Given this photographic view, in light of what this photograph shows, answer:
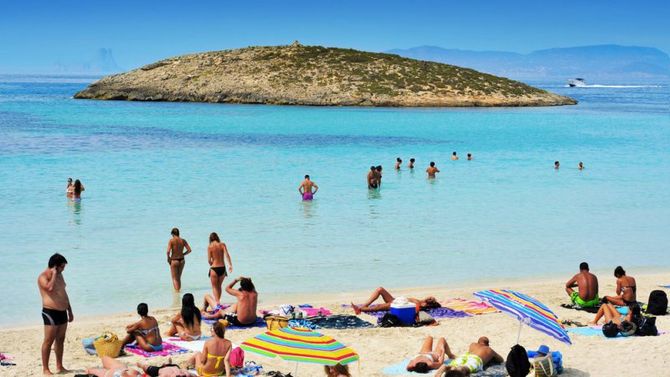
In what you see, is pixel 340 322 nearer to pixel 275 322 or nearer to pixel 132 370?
pixel 275 322

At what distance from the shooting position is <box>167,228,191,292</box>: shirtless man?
1470 cm

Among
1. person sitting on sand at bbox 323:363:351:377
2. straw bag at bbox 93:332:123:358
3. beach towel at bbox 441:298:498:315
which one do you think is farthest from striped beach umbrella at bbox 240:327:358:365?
beach towel at bbox 441:298:498:315

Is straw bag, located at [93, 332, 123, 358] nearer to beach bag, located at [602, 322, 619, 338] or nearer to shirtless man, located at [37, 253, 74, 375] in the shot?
shirtless man, located at [37, 253, 74, 375]

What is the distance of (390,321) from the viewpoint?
41.2ft

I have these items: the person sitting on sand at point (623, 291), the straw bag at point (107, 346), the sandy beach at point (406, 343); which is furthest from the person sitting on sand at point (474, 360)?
the straw bag at point (107, 346)

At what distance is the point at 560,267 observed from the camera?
1772 cm

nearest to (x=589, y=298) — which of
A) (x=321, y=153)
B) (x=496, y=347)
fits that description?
(x=496, y=347)

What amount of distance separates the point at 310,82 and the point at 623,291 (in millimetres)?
67810

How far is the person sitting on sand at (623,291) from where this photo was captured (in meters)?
13.4

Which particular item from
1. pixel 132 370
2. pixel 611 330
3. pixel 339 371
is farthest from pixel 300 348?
pixel 611 330

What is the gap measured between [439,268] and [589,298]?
13.3ft

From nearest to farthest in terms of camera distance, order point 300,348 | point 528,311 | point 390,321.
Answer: point 300,348 < point 528,311 < point 390,321

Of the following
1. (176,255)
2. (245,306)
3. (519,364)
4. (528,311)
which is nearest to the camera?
(519,364)

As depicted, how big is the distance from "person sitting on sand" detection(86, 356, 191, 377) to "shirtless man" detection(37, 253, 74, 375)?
0.52 m
